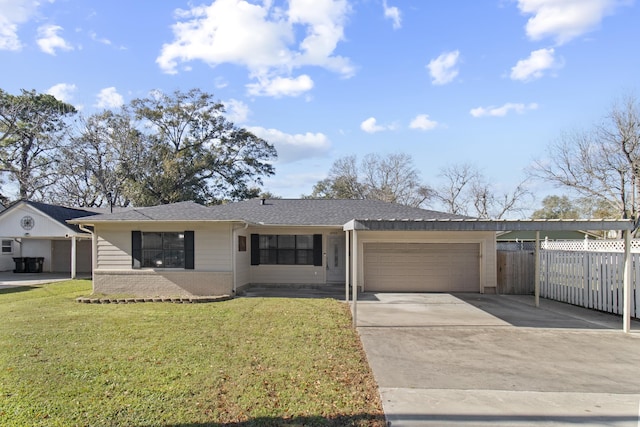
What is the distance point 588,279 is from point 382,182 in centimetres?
2930

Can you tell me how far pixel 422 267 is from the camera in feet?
45.2

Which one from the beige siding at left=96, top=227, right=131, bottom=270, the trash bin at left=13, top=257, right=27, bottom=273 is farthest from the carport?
the trash bin at left=13, top=257, right=27, bottom=273

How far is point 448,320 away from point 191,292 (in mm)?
7470

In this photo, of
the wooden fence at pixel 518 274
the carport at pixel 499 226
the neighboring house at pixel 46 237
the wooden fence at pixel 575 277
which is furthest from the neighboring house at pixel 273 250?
the neighboring house at pixel 46 237

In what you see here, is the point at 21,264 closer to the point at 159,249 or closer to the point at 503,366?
the point at 159,249

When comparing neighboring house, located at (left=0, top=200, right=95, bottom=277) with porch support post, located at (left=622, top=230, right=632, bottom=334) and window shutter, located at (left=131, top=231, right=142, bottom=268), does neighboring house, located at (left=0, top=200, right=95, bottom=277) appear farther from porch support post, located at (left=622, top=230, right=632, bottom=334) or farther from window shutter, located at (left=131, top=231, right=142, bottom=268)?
porch support post, located at (left=622, top=230, right=632, bottom=334)

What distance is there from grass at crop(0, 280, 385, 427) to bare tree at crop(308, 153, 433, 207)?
3048 centimetres

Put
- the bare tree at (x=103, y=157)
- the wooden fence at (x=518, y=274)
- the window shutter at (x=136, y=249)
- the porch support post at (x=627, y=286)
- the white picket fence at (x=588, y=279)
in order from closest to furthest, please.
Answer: the porch support post at (x=627, y=286) < the white picket fence at (x=588, y=279) < the window shutter at (x=136, y=249) < the wooden fence at (x=518, y=274) < the bare tree at (x=103, y=157)

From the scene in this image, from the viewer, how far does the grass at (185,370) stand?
3957 millimetres

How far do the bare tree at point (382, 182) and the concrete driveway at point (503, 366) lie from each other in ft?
95.5

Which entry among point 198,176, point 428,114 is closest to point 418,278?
point 428,114

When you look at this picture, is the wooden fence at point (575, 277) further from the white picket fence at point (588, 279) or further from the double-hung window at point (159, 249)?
the double-hung window at point (159, 249)

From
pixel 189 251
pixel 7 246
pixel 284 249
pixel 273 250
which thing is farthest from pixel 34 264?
pixel 284 249

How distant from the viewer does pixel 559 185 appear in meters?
26.0
